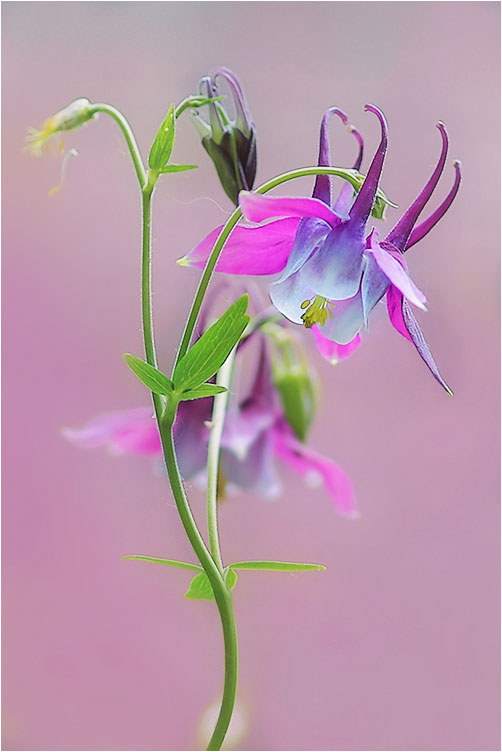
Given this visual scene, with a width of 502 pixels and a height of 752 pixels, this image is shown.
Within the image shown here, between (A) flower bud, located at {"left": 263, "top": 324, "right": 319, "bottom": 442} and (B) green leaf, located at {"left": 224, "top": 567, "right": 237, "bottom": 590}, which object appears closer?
(B) green leaf, located at {"left": 224, "top": 567, "right": 237, "bottom": 590}

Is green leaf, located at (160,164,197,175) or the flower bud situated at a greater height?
green leaf, located at (160,164,197,175)

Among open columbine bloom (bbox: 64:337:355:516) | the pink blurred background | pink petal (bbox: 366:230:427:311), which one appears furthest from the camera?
the pink blurred background

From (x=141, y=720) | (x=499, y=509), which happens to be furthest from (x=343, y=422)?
(x=141, y=720)

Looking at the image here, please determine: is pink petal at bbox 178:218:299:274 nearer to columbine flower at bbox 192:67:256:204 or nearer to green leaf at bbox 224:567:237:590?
columbine flower at bbox 192:67:256:204

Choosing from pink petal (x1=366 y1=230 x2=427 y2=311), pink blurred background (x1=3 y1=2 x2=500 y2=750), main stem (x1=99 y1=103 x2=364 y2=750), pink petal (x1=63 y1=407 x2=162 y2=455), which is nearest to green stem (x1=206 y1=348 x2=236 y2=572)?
main stem (x1=99 y1=103 x2=364 y2=750)

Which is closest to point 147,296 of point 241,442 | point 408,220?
point 408,220

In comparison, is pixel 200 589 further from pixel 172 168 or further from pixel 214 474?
pixel 172 168

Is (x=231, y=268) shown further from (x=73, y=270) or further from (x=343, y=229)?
(x=73, y=270)

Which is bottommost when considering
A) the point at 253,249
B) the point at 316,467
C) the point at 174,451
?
the point at 316,467
